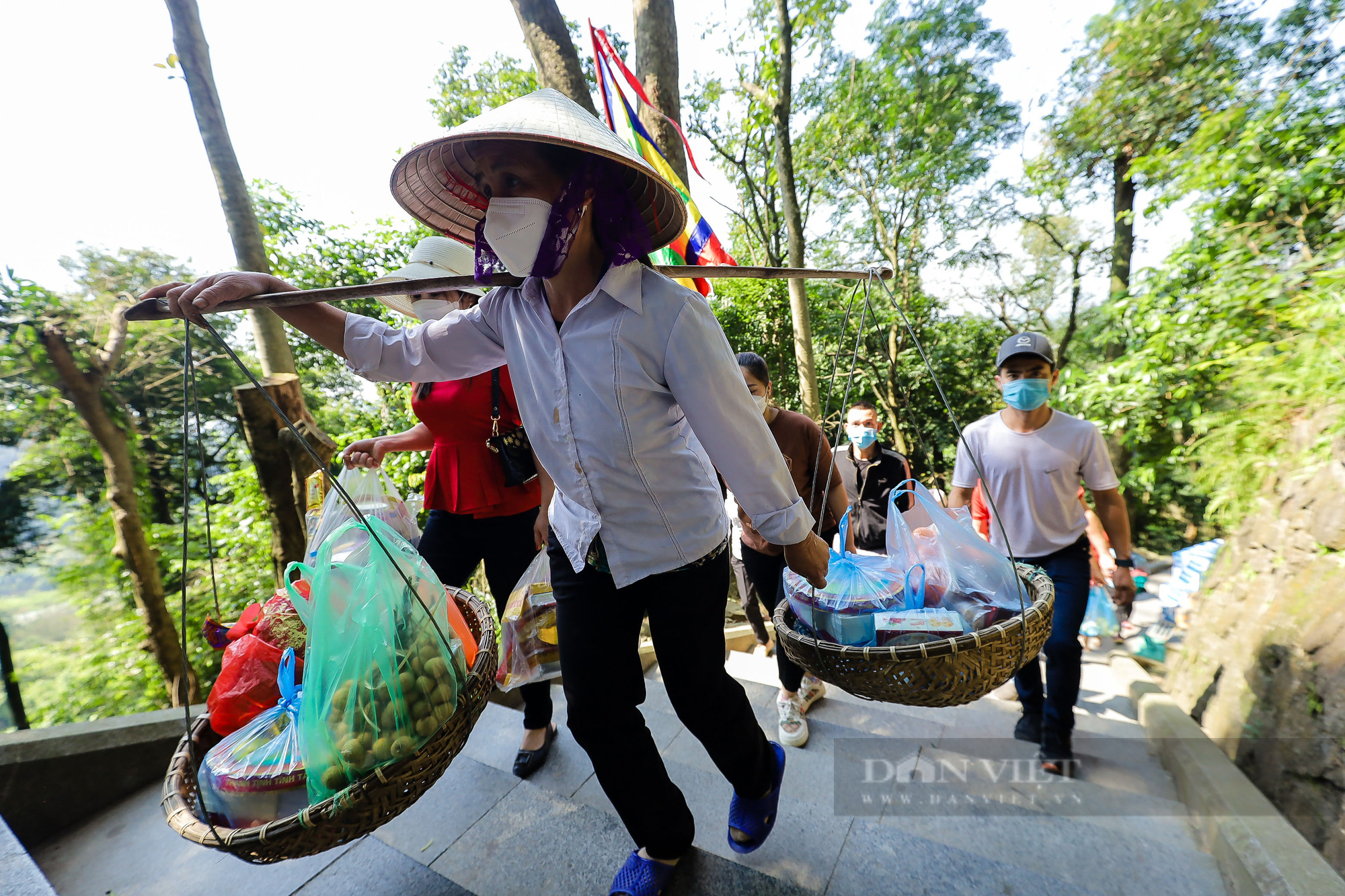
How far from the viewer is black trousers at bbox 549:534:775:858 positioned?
1.33 metres

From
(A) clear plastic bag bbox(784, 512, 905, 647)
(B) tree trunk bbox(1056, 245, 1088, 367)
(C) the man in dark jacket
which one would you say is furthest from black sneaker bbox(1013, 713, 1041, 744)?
(B) tree trunk bbox(1056, 245, 1088, 367)

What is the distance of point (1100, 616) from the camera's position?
3.96 metres

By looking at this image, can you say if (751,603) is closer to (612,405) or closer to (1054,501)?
(1054,501)

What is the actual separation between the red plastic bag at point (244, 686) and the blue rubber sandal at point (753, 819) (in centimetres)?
123

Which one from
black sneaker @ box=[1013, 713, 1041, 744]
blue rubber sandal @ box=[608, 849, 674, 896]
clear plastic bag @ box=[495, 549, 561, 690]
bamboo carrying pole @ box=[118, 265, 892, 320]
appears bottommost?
black sneaker @ box=[1013, 713, 1041, 744]

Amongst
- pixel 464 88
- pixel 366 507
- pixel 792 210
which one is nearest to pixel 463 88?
pixel 464 88

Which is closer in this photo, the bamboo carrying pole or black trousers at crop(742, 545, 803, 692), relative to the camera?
the bamboo carrying pole

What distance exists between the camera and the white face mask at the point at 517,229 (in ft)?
3.92

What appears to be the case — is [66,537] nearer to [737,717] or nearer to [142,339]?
[142,339]

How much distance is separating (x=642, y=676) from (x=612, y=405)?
2.24 ft

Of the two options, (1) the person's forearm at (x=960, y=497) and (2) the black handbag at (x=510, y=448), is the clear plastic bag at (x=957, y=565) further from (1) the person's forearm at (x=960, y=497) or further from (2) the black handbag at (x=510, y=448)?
(2) the black handbag at (x=510, y=448)

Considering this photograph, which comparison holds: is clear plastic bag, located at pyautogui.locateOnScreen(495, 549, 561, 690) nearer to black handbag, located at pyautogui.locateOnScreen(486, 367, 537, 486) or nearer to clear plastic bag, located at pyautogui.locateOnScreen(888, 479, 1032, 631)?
black handbag, located at pyautogui.locateOnScreen(486, 367, 537, 486)

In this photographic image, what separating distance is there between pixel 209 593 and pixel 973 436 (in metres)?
10.1

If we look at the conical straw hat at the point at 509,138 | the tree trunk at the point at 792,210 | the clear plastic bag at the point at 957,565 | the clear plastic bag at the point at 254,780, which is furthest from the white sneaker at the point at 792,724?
the tree trunk at the point at 792,210
